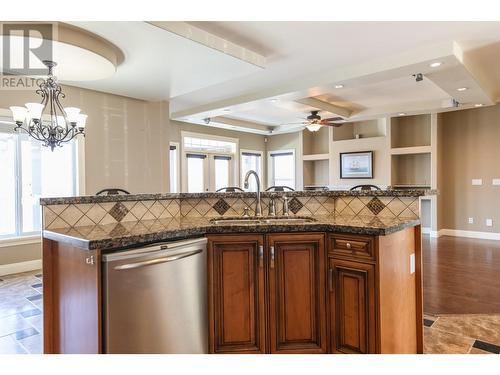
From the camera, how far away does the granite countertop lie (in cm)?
162

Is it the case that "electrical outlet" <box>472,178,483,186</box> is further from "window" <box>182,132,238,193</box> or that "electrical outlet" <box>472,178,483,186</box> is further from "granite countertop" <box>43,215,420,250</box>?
"granite countertop" <box>43,215,420,250</box>

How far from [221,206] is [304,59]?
2.15m

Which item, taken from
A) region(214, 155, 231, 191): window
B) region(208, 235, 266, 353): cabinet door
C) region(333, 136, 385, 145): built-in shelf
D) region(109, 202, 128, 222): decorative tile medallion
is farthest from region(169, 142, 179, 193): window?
region(208, 235, 266, 353): cabinet door

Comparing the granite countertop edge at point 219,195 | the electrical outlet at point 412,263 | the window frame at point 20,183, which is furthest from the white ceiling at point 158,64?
the electrical outlet at point 412,263

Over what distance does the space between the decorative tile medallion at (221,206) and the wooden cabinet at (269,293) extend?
60 cm

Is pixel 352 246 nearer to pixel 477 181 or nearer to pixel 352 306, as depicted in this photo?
pixel 352 306

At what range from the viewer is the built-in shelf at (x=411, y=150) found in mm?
6535

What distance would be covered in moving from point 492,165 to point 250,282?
6.36 m

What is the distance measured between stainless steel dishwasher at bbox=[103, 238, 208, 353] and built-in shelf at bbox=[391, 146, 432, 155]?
6.11 meters

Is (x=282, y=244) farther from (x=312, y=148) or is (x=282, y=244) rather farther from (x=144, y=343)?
(x=312, y=148)

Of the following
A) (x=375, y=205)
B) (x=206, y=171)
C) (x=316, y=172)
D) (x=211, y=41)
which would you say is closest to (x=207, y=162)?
(x=206, y=171)

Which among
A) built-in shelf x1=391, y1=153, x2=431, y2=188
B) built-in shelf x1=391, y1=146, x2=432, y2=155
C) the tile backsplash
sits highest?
built-in shelf x1=391, y1=146, x2=432, y2=155

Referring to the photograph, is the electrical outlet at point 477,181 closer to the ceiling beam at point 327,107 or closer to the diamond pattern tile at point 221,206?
the ceiling beam at point 327,107

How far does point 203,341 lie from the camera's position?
1.89 metres
